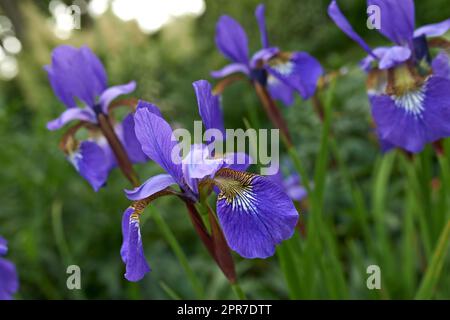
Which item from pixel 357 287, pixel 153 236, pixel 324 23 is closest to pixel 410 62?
pixel 357 287

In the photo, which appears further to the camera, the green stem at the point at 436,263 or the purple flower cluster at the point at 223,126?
the green stem at the point at 436,263

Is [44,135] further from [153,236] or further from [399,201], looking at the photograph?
[399,201]

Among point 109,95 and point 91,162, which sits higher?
point 109,95

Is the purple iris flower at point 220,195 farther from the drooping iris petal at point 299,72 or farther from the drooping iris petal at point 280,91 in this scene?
the drooping iris petal at point 280,91

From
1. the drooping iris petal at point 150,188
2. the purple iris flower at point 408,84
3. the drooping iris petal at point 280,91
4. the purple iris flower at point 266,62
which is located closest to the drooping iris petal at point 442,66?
the purple iris flower at point 408,84

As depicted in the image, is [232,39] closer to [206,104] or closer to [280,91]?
[280,91]

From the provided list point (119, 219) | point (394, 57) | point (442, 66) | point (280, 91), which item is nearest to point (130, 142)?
point (280, 91)

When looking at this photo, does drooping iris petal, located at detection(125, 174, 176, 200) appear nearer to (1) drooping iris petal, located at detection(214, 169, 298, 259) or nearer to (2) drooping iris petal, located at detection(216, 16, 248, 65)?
(1) drooping iris petal, located at detection(214, 169, 298, 259)
